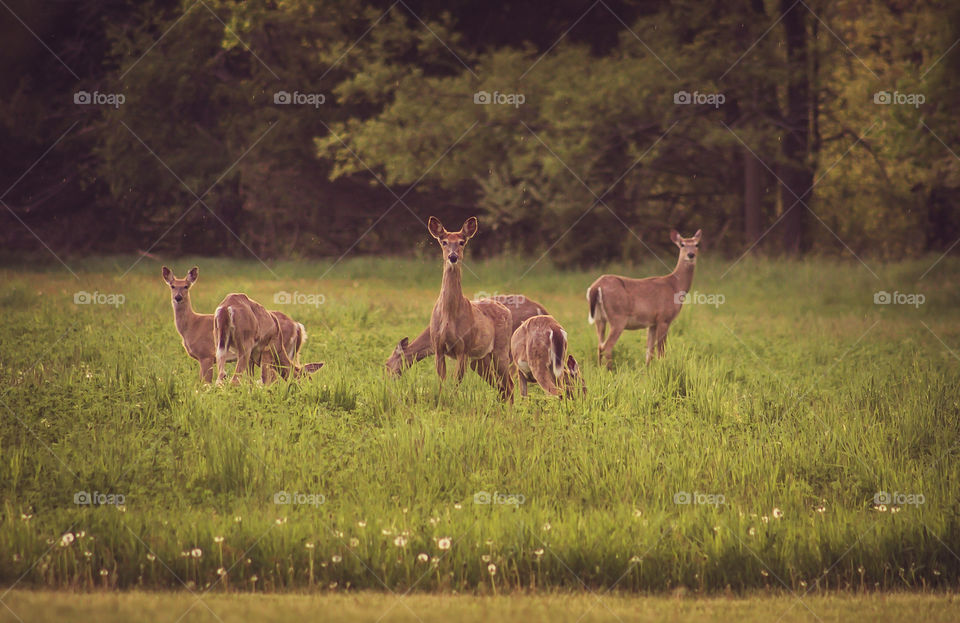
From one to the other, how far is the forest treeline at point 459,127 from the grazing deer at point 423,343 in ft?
48.8

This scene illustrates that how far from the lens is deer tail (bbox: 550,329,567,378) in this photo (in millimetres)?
12141

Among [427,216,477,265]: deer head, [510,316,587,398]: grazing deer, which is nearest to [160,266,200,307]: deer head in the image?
[427,216,477,265]: deer head

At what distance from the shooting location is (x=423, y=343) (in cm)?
1405

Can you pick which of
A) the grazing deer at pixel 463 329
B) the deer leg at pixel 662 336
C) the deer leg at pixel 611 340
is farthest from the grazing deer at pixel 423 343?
the deer leg at pixel 662 336

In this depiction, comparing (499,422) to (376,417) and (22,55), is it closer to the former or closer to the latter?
(376,417)

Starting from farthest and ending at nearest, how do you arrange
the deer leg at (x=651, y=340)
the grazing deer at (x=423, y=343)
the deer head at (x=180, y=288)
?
1. the deer leg at (x=651, y=340)
2. the deer head at (x=180, y=288)
3. the grazing deer at (x=423, y=343)

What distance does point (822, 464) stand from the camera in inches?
392

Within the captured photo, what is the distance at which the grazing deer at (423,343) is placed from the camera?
44.6 ft

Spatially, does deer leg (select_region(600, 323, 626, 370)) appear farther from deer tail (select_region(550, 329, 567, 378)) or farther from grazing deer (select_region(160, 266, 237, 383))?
grazing deer (select_region(160, 266, 237, 383))

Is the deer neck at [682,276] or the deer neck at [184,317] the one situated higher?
the deer neck at [682,276]

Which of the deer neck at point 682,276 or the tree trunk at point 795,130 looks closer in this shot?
the deer neck at point 682,276

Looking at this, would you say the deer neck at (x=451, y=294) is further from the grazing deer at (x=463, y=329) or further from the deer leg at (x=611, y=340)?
the deer leg at (x=611, y=340)

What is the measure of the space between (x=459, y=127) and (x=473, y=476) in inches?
909

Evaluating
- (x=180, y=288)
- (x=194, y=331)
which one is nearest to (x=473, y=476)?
(x=194, y=331)
